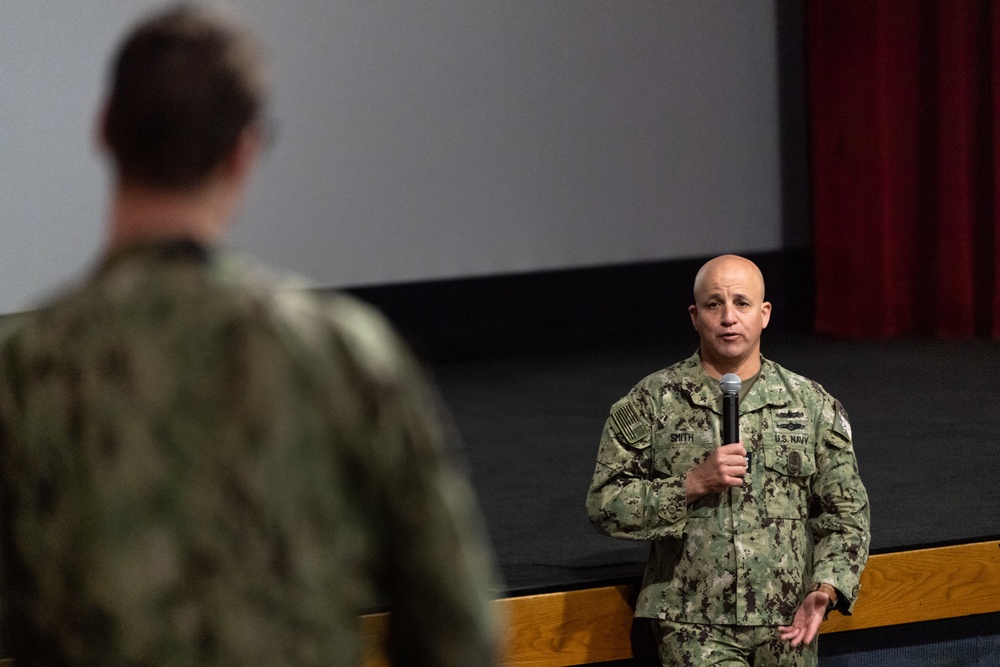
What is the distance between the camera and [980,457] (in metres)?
3.43

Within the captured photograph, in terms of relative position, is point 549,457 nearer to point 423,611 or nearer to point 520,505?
point 520,505

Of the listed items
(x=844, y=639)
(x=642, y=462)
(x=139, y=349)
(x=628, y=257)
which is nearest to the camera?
(x=139, y=349)

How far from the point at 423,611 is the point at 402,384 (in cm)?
15

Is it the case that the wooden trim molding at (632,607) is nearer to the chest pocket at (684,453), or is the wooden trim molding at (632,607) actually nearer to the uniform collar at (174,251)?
the chest pocket at (684,453)

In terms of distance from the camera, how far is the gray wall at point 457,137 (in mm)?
5180

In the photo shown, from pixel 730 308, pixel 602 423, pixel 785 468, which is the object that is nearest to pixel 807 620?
pixel 785 468

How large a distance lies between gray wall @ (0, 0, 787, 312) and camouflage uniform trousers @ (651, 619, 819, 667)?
336 cm

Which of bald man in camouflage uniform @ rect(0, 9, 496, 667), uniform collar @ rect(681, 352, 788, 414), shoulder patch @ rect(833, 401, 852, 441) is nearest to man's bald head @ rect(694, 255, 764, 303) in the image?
uniform collar @ rect(681, 352, 788, 414)

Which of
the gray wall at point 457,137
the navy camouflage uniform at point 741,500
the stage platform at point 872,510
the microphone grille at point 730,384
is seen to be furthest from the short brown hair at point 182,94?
the gray wall at point 457,137

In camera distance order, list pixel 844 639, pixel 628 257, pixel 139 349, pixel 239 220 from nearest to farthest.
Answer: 1. pixel 139 349
2. pixel 844 639
3. pixel 239 220
4. pixel 628 257

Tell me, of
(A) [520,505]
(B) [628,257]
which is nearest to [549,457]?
(A) [520,505]

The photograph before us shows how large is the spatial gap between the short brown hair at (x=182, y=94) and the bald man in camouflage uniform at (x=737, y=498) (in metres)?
1.37

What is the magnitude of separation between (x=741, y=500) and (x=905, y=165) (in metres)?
4.14

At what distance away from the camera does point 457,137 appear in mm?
5801
